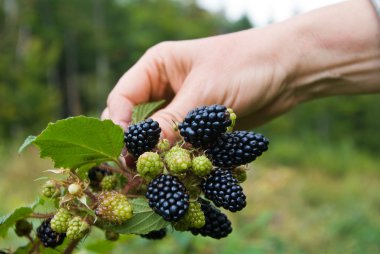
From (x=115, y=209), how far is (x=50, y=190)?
24 centimetres

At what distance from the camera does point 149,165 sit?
1.39 m

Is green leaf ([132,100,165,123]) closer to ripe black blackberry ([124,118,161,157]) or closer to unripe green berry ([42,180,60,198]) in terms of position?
ripe black blackberry ([124,118,161,157])

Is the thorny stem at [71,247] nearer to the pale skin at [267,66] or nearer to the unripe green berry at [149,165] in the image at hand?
the unripe green berry at [149,165]

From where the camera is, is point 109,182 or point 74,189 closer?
point 74,189

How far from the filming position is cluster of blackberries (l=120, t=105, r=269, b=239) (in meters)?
1.36

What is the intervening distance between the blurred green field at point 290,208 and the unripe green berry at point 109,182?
39 centimetres

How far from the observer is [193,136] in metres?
1.46

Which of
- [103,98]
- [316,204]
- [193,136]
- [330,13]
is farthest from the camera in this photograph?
[103,98]

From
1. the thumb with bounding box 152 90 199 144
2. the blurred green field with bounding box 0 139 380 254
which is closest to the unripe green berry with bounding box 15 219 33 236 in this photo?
the blurred green field with bounding box 0 139 380 254

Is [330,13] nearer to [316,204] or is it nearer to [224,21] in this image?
[316,204]

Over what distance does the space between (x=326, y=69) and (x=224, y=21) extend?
179ft

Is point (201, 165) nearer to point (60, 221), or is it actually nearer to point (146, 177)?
point (146, 177)

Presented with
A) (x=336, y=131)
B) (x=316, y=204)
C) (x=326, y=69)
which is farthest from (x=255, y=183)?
(x=336, y=131)

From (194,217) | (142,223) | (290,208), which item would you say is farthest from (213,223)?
(290,208)
